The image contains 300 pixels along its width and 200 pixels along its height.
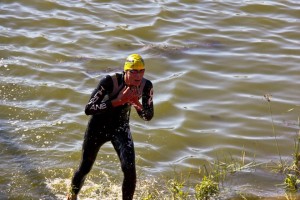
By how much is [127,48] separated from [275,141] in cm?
461

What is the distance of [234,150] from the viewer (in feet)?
30.1

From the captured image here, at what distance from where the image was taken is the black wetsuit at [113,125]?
254 inches

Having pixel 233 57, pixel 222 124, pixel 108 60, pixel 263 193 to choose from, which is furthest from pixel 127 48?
pixel 263 193

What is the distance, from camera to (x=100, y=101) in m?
6.50

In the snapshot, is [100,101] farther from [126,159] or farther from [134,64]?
[126,159]

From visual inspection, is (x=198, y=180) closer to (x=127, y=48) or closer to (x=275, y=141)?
(x=275, y=141)

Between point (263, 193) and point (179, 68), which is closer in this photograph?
point (263, 193)

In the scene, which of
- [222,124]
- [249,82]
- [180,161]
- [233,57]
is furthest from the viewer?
[233,57]

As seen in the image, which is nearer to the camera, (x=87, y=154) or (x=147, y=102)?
(x=147, y=102)

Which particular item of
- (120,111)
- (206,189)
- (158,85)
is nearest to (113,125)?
(120,111)

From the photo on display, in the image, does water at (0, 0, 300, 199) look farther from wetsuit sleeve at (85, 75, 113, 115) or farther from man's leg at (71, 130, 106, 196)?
wetsuit sleeve at (85, 75, 113, 115)

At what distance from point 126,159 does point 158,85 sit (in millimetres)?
4896

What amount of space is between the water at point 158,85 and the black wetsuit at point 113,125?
3.58 feet

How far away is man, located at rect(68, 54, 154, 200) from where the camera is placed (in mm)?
6336
